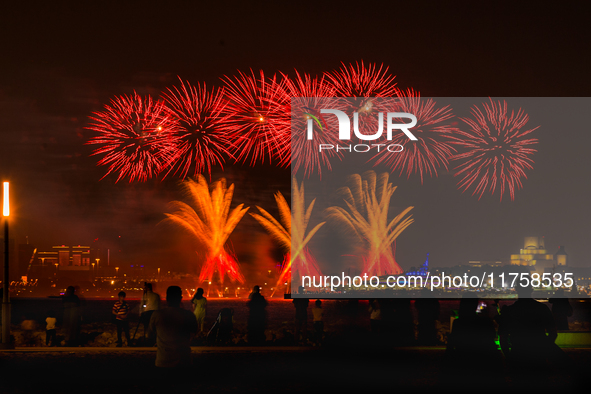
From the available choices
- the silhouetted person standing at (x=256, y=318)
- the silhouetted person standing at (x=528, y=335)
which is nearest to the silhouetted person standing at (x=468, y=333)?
the silhouetted person standing at (x=528, y=335)

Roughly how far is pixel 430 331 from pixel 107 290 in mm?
139932

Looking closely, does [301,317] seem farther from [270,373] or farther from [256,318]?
[270,373]

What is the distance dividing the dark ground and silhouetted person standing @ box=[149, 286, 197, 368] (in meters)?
0.19

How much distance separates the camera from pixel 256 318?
40.6 ft

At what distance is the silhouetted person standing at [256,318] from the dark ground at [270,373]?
101 centimetres

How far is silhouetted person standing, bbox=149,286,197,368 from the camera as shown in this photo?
217 inches

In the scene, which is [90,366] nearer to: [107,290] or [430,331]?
[430,331]

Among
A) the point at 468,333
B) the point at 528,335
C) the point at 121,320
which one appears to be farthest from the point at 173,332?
the point at 121,320

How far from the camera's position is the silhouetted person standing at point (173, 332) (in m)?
5.51

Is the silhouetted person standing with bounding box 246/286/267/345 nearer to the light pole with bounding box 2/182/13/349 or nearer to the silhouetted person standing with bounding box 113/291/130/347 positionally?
the silhouetted person standing with bounding box 113/291/130/347

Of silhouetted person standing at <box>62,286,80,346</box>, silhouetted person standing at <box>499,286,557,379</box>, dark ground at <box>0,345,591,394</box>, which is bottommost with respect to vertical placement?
dark ground at <box>0,345,591,394</box>

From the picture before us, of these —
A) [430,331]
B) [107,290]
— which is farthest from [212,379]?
[107,290]

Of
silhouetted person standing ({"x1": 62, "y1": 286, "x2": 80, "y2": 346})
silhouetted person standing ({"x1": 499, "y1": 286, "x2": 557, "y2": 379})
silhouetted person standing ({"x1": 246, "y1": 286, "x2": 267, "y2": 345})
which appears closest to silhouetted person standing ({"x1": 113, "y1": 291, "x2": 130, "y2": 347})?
silhouetted person standing ({"x1": 62, "y1": 286, "x2": 80, "y2": 346})

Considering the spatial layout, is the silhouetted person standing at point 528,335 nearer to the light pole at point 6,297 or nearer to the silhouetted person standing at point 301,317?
the silhouetted person standing at point 301,317
